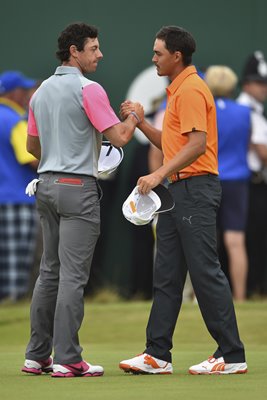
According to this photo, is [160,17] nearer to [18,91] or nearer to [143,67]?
[143,67]

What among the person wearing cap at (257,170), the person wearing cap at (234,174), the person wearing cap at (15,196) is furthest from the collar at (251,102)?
the person wearing cap at (15,196)

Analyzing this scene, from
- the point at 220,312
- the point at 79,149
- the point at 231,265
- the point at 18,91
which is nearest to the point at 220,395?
the point at 220,312

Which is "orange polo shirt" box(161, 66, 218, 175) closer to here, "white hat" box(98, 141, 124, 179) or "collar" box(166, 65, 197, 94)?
"collar" box(166, 65, 197, 94)

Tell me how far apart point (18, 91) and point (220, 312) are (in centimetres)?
548

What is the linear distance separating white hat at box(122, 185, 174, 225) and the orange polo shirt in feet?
0.65

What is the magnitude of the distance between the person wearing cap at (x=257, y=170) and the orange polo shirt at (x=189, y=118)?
16.8 ft

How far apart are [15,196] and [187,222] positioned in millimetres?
5030

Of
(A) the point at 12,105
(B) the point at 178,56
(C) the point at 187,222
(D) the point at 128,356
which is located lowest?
(D) the point at 128,356

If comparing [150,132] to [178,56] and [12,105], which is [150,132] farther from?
[12,105]

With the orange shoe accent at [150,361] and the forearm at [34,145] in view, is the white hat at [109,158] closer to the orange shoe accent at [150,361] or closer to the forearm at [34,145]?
the forearm at [34,145]

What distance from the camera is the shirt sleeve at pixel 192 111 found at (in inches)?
262

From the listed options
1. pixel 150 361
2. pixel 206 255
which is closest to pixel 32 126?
pixel 206 255

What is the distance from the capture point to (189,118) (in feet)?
21.9

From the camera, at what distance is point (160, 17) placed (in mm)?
13031
